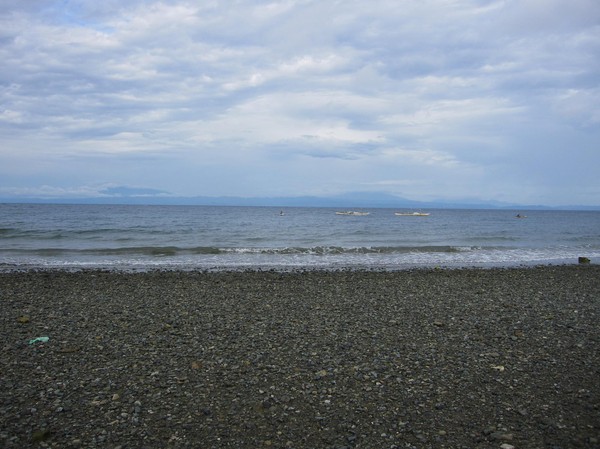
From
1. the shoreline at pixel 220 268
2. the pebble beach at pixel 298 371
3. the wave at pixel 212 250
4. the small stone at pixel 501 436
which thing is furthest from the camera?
the wave at pixel 212 250

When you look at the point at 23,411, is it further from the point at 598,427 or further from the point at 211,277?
the point at 211,277

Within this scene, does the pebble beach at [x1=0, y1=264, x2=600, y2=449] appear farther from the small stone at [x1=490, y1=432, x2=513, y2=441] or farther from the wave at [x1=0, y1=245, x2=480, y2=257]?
the wave at [x1=0, y1=245, x2=480, y2=257]

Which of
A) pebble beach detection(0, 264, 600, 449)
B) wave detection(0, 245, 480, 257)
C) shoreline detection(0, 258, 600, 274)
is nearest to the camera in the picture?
pebble beach detection(0, 264, 600, 449)

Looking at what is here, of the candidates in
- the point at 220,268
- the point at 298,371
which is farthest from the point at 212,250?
the point at 298,371

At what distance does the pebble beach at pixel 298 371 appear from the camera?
16.8ft

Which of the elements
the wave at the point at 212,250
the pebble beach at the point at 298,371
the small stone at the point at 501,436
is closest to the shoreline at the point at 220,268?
the wave at the point at 212,250

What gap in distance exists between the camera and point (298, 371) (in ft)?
22.4

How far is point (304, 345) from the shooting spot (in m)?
8.08

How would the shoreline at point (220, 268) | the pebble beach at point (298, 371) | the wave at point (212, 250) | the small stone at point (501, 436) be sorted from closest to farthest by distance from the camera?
the small stone at point (501, 436)
the pebble beach at point (298, 371)
the shoreline at point (220, 268)
the wave at point (212, 250)

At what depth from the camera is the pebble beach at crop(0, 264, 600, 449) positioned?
5.11 m

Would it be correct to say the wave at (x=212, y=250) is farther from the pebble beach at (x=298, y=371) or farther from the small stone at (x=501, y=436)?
the small stone at (x=501, y=436)

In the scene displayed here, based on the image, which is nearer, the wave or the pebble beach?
the pebble beach

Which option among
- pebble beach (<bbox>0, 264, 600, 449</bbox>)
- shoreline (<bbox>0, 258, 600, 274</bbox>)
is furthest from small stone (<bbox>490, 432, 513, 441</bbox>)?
shoreline (<bbox>0, 258, 600, 274</bbox>)

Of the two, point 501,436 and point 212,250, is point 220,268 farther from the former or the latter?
point 501,436
